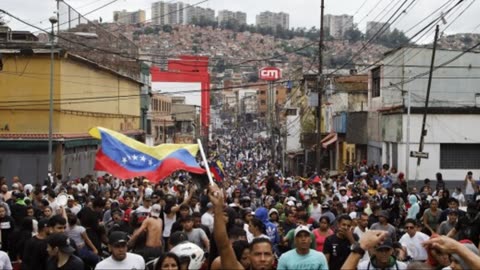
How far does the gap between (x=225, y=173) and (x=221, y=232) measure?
4064 centimetres

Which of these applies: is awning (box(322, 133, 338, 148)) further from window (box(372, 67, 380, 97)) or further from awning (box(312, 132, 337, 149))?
window (box(372, 67, 380, 97))

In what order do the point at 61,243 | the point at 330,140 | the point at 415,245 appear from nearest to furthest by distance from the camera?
the point at 61,243 → the point at 415,245 → the point at 330,140

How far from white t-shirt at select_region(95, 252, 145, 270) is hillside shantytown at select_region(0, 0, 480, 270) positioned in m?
0.01

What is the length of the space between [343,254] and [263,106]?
179m

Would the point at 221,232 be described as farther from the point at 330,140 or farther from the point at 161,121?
the point at 161,121

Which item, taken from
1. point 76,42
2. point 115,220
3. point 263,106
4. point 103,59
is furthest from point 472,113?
point 263,106

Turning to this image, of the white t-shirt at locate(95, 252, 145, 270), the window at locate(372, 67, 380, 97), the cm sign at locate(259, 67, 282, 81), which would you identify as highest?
the cm sign at locate(259, 67, 282, 81)

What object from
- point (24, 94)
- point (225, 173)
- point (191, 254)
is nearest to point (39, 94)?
point (24, 94)

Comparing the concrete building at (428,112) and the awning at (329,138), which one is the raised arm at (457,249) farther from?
the awning at (329,138)

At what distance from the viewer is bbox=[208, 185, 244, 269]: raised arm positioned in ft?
20.7

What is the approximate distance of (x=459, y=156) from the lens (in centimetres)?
3638

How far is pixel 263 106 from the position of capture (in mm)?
188875

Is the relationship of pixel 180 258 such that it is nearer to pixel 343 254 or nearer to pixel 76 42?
pixel 343 254

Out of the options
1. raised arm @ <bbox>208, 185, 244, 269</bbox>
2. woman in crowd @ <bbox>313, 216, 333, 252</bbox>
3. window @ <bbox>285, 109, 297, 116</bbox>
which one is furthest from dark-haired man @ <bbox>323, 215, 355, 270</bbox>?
window @ <bbox>285, 109, 297, 116</bbox>
